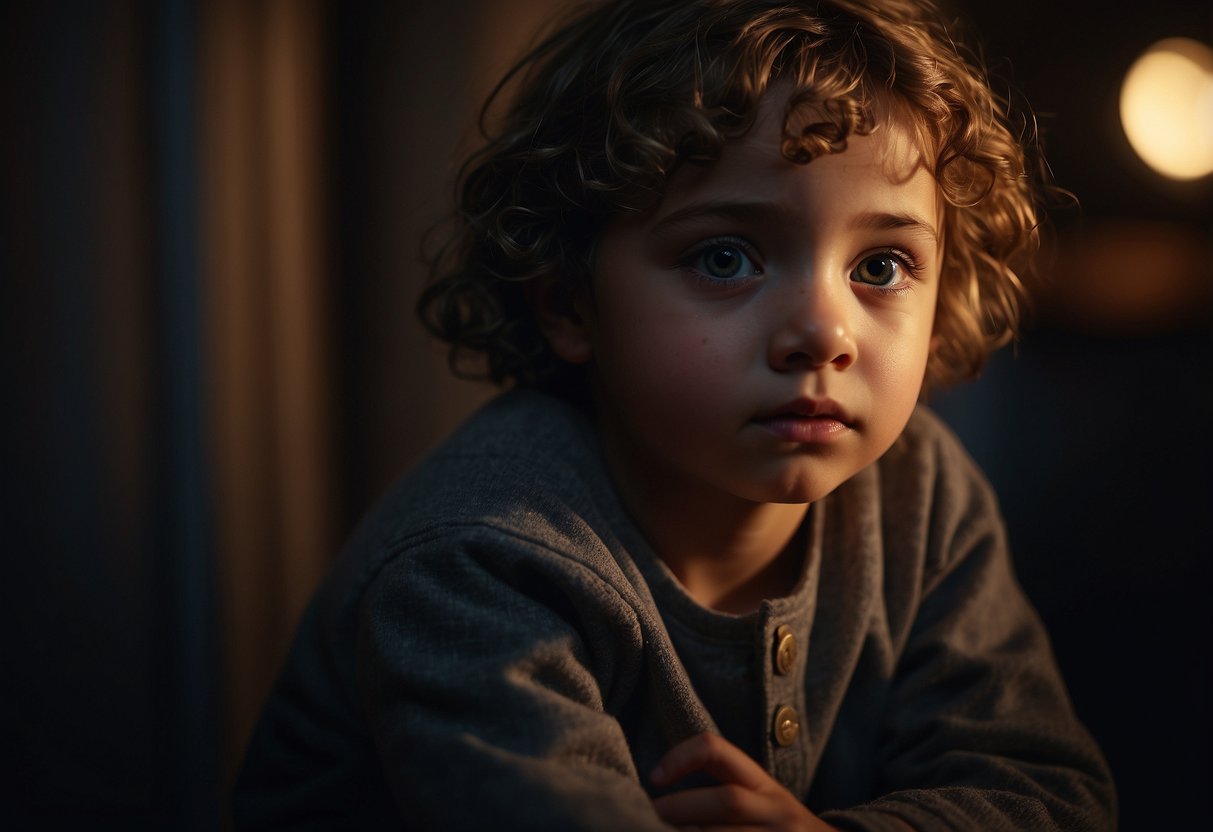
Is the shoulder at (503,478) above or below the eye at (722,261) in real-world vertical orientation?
below

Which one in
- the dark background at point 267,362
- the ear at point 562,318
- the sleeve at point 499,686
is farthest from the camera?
the dark background at point 267,362

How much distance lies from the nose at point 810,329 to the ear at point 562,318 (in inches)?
7.1

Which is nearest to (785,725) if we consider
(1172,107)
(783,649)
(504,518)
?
(783,649)

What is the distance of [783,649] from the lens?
0.79m

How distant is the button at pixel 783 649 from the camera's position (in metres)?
0.79

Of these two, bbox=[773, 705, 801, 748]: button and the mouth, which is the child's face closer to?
the mouth

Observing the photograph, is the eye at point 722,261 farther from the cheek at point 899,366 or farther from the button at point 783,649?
the button at point 783,649

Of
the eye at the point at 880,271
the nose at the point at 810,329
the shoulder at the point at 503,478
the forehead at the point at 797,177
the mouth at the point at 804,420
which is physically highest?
the forehead at the point at 797,177

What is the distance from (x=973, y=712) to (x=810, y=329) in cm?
37

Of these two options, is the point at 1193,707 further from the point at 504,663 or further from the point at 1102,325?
the point at 504,663

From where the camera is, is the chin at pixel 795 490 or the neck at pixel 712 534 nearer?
the chin at pixel 795 490

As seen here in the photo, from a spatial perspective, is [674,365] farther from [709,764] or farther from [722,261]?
[709,764]

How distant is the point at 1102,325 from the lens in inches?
55.7

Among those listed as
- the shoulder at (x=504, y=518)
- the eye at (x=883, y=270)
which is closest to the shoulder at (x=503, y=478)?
the shoulder at (x=504, y=518)
